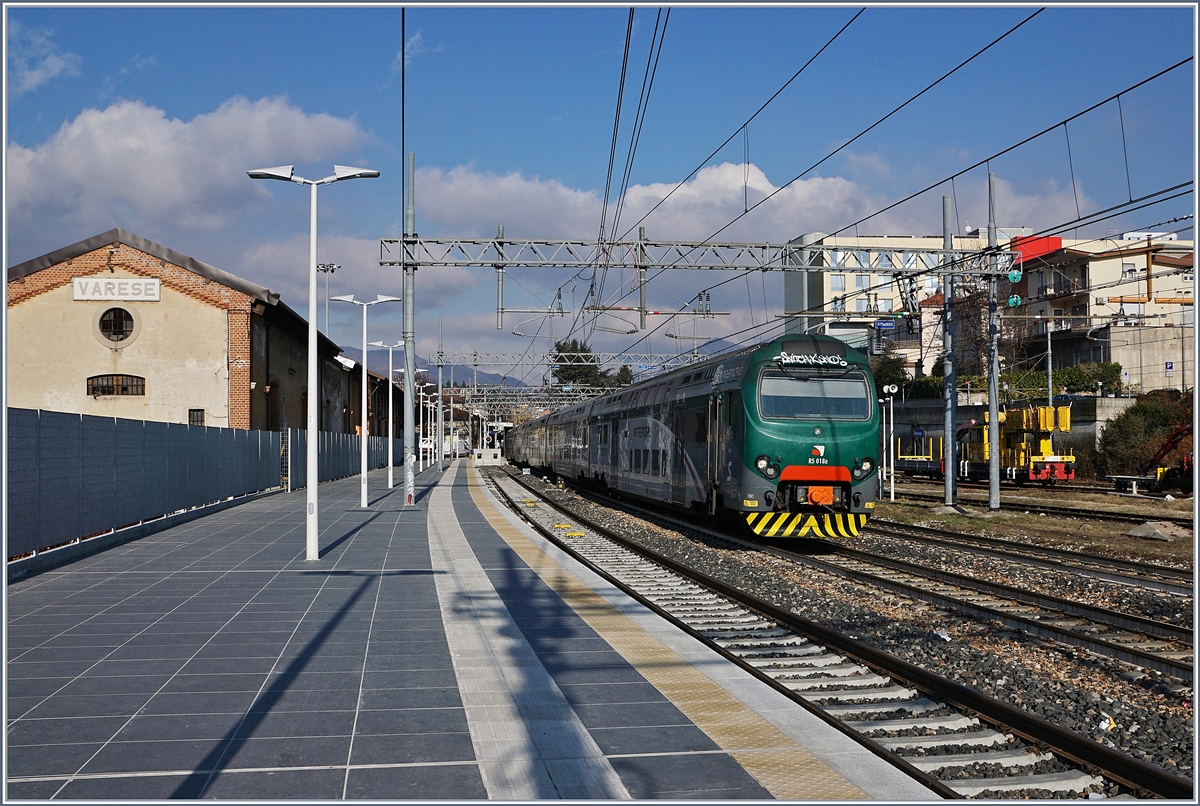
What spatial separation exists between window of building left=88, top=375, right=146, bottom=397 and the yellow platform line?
29363mm

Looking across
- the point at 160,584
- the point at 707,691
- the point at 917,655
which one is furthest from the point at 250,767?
the point at 160,584

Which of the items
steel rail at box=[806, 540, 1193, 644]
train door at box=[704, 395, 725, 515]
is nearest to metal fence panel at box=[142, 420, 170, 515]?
train door at box=[704, 395, 725, 515]

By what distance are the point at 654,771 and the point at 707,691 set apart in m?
1.79

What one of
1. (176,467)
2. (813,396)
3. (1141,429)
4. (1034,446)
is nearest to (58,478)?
(176,467)

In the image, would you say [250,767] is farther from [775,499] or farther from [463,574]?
[775,499]

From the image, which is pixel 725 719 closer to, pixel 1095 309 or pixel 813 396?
pixel 813 396

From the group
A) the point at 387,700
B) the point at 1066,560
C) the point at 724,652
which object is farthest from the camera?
the point at 1066,560

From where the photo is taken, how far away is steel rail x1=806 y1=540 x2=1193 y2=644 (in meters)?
9.52

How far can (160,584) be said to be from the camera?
12.0 meters

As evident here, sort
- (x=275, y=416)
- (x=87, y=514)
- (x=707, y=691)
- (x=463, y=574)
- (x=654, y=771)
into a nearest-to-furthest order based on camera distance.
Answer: (x=654, y=771)
(x=707, y=691)
(x=463, y=574)
(x=87, y=514)
(x=275, y=416)

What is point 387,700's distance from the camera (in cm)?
659

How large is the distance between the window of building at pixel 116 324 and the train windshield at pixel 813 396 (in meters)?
27.5

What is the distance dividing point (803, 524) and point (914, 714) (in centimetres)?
940

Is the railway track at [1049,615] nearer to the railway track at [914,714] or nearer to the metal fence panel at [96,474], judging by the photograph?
the railway track at [914,714]
